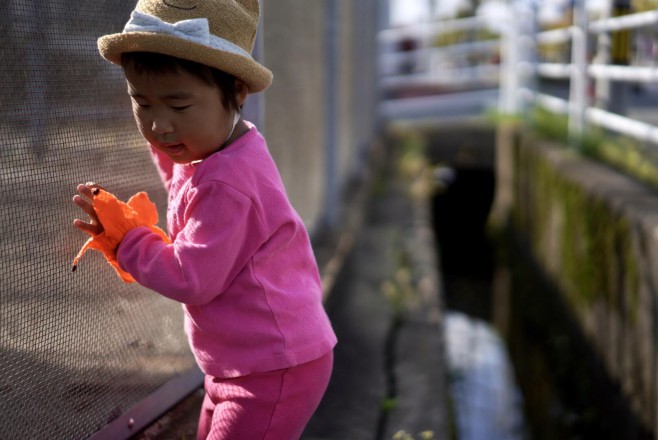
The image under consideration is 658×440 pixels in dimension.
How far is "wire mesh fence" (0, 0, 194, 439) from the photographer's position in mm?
1729

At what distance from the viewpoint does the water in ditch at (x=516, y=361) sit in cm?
415

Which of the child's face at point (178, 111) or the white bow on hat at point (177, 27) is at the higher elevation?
the white bow on hat at point (177, 27)

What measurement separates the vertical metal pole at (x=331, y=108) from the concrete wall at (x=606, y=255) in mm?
1401

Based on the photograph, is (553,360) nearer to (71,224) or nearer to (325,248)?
(325,248)

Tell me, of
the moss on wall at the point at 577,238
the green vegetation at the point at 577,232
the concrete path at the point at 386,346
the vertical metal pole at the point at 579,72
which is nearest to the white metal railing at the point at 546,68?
the vertical metal pole at the point at 579,72

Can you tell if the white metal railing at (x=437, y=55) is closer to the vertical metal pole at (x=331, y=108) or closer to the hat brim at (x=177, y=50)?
the vertical metal pole at (x=331, y=108)

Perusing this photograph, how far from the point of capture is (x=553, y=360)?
4973mm

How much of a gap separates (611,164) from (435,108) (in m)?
7.29

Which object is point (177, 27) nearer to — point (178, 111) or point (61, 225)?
point (178, 111)

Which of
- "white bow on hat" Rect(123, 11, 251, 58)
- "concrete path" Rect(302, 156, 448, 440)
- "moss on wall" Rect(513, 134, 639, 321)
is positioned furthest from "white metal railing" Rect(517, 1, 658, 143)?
"white bow on hat" Rect(123, 11, 251, 58)

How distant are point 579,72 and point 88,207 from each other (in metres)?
4.78

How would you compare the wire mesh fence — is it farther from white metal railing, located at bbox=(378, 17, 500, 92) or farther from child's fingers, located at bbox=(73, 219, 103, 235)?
white metal railing, located at bbox=(378, 17, 500, 92)

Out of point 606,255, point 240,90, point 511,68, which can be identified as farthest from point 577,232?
point 511,68

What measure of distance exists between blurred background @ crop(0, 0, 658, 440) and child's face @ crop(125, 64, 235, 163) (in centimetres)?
19
